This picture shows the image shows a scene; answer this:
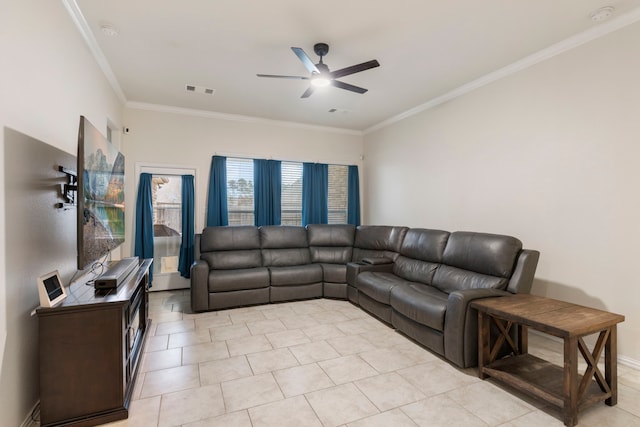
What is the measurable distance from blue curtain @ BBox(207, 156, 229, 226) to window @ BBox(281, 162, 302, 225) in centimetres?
109

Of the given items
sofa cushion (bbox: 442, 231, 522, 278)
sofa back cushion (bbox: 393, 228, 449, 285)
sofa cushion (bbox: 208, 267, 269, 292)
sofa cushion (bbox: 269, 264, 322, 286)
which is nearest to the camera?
sofa cushion (bbox: 442, 231, 522, 278)

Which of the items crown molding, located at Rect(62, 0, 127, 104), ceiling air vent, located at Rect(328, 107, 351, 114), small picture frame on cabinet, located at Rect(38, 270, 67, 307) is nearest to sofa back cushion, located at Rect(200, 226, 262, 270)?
crown molding, located at Rect(62, 0, 127, 104)

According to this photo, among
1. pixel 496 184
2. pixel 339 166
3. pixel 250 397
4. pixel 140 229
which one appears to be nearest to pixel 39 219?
pixel 250 397

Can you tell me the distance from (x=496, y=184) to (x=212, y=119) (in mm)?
4405

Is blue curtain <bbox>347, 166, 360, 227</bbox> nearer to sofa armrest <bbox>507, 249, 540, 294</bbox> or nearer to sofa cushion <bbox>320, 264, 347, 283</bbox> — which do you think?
sofa cushion <bbox>320, 264, 347, 283</bbox>

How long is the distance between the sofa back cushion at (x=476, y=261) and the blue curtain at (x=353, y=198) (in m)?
2.80

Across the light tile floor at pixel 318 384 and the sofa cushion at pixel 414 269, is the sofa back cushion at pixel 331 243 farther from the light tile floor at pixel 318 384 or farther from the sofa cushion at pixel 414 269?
the light tile floor at pixel 318 384

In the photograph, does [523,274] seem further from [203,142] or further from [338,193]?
[203,142]

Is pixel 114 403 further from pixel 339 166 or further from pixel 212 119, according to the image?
pixel 339 166

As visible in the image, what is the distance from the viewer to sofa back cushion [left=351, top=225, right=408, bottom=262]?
176 inches

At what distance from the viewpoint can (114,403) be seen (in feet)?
6.47

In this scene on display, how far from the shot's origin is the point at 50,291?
1.87 metres

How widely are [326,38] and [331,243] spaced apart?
3.13m

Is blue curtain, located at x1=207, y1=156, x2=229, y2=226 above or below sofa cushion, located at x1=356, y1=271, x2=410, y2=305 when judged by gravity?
above
